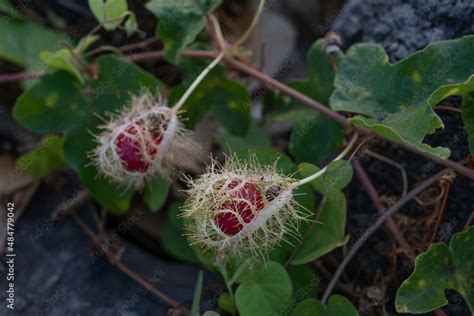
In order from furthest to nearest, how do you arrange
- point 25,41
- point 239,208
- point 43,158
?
point 25,41 → point 43,158 → point 239,208

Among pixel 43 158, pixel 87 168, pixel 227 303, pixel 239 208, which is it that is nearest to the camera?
pixel 239 208

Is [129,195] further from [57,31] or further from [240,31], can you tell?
[240,31]

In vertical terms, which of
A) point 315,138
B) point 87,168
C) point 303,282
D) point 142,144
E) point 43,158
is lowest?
point 43,158

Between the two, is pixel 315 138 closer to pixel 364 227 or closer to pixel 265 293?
pixel 364 227

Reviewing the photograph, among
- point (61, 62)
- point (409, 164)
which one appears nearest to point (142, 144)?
point (61, 62)

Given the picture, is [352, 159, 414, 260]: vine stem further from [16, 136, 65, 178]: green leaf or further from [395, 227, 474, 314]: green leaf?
[16, 136, 65, 178]: green leaf

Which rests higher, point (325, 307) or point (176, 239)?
point (325, 307)

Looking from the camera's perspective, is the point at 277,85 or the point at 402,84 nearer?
the point at 402,84
